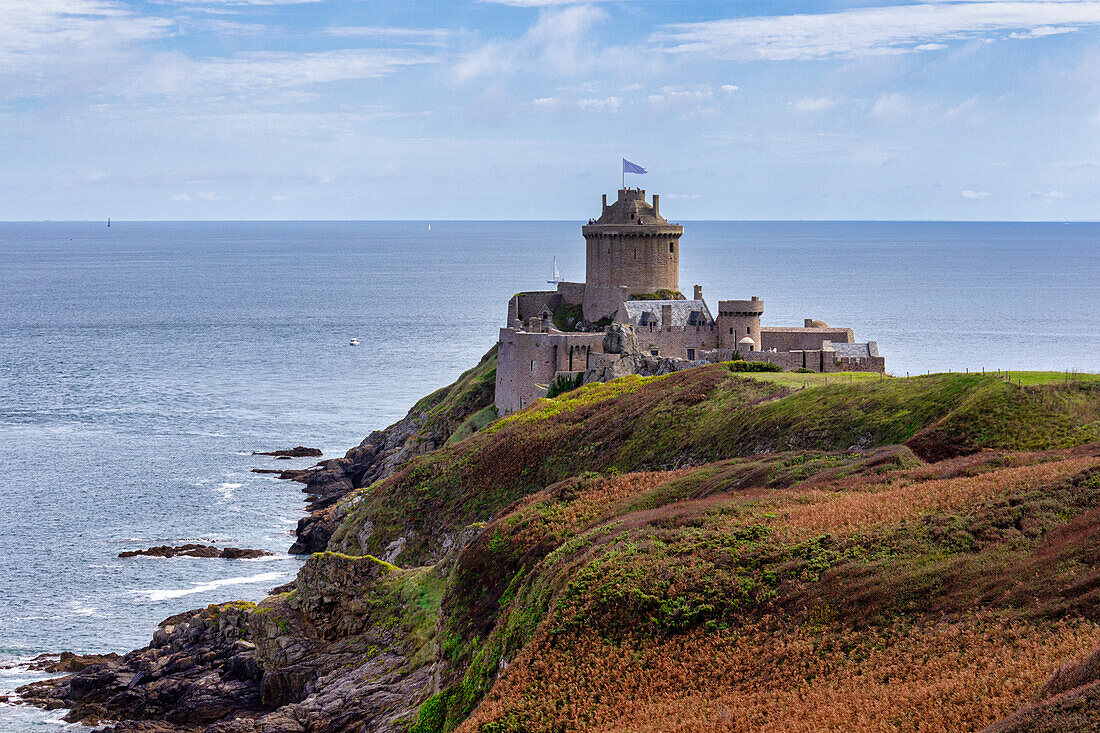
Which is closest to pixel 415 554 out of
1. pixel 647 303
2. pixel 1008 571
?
pixel 647 303

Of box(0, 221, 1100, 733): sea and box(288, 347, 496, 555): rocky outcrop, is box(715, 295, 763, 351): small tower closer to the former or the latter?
box(288, 347, 496, 555): rocky outcrop

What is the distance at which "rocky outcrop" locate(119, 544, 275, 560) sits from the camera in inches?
2630

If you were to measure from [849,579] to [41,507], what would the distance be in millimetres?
63935

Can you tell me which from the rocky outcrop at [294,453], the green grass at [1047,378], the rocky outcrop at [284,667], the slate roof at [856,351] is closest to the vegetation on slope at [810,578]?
the green grass at [1047,378]

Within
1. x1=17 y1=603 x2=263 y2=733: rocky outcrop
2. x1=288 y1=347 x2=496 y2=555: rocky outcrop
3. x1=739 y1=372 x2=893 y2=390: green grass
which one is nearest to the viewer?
x1=17 y1=603 x2=263 y2=733: rocky outcrop

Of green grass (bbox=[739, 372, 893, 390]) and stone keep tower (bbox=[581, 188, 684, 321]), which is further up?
stone keep tower (bbox=[581, 188, 684, 321])

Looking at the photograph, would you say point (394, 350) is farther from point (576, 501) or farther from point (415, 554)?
Result: point (576, 501)

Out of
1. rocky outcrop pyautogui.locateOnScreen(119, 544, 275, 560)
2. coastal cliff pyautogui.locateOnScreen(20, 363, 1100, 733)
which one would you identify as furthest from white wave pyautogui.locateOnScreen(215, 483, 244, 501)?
coastal cliff pyautogui.locateOnScreen(20, 363, 1100, 733)

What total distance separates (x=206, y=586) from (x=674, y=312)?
30270mm

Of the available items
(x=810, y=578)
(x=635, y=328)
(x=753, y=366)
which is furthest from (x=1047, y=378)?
(x=635, y=328)

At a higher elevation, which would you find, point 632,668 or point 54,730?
point 632,668

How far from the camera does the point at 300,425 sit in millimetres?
106625

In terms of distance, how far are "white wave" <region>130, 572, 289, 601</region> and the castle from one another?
16886 mm

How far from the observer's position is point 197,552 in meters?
67.1
